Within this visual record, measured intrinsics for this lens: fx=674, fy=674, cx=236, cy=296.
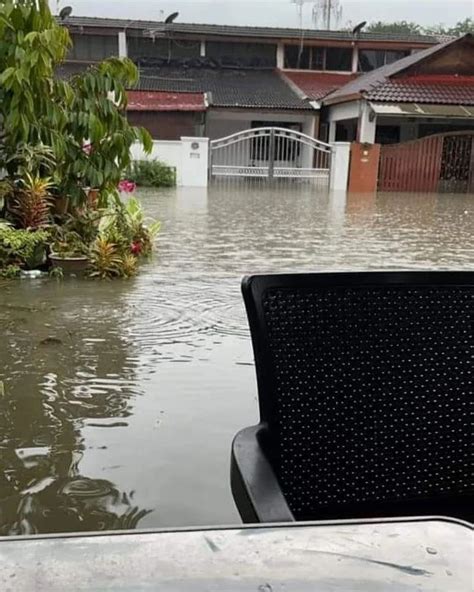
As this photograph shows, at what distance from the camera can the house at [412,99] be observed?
1900 centimetres

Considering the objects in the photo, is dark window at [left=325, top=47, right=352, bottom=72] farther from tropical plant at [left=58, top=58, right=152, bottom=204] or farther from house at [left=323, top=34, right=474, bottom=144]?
tropical plant at [left=58, top=58, right=152, bottom=204]

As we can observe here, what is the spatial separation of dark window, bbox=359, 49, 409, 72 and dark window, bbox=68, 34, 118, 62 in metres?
9.39

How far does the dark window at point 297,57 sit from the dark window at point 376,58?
82.2 inches

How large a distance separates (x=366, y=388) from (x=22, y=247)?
17.1ft

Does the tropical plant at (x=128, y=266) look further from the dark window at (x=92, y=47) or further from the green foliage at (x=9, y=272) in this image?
the dark window at (x=92, y=47)

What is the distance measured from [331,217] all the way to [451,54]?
12048mm

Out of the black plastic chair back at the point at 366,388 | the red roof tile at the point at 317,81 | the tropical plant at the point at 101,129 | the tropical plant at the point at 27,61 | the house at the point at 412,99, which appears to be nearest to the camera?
the black plastic chair back at the point at 366,388

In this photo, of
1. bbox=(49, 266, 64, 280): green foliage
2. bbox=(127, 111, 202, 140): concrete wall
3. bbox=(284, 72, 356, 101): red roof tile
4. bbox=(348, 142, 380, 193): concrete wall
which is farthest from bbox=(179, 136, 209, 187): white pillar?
bbox=(49, 266, 64, 280): green foliage

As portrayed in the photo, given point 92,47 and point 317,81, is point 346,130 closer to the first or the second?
point 317,81

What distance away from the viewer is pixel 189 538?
107 cm

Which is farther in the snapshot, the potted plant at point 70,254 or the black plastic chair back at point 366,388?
the potted plant at point 70,254

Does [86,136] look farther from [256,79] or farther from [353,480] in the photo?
[256,79]

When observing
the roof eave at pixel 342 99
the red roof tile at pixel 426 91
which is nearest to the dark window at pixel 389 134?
the roof eave at pixel 342 99

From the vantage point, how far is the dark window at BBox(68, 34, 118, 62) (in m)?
24.7
